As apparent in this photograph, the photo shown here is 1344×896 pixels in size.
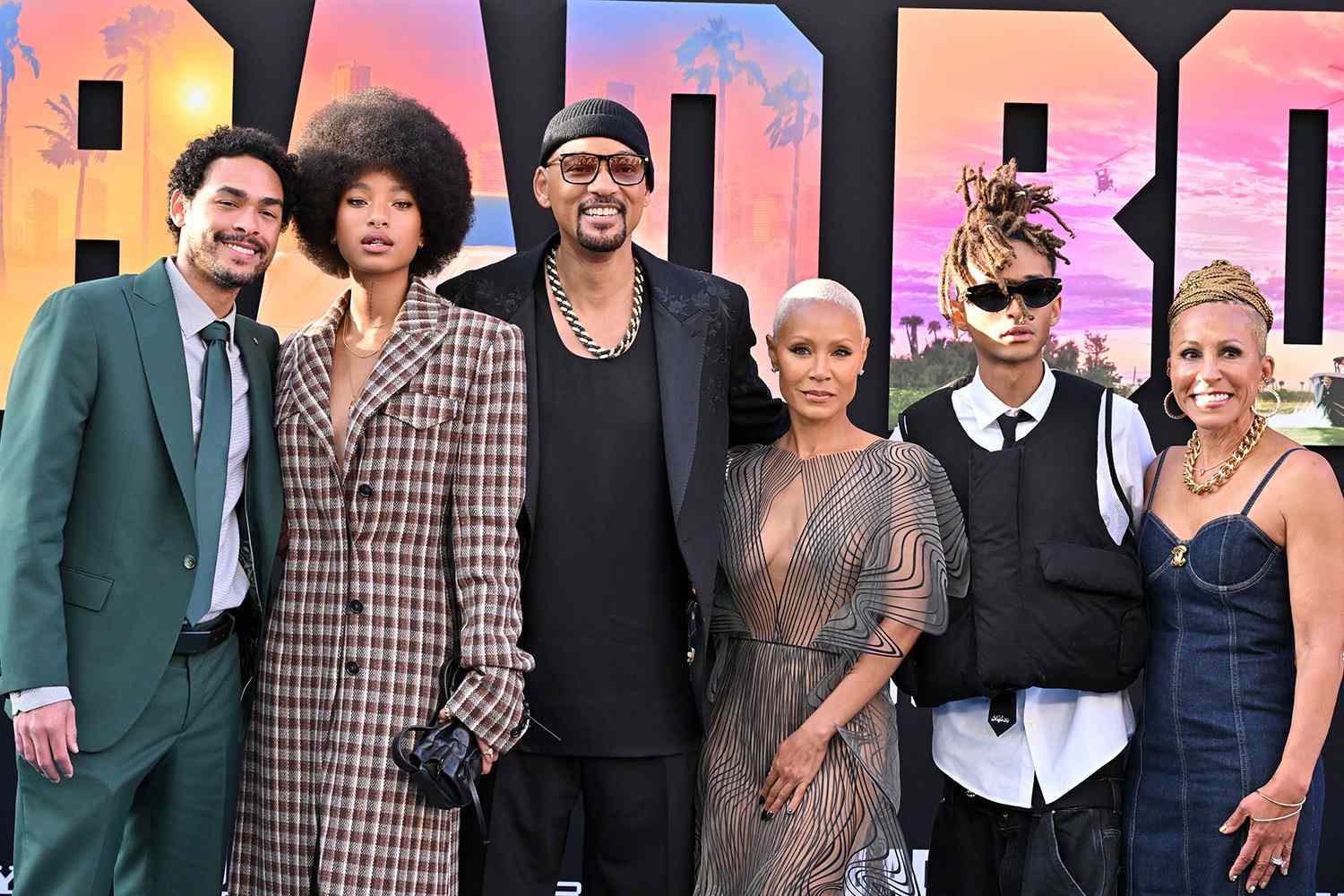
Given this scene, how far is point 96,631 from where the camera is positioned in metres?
2.55

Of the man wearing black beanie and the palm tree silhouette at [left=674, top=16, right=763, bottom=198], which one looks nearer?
the man wearing black beanie

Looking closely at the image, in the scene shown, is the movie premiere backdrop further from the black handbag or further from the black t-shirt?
the black handbag

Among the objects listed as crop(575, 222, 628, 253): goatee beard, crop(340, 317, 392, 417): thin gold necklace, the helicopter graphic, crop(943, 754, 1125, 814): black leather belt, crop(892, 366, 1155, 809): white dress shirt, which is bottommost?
crop(943, 754, 1125, 814): black leather belt

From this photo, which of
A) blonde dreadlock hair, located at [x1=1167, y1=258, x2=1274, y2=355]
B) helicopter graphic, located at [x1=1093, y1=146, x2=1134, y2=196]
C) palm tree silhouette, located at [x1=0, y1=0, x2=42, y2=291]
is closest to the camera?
blonde dreadlock hair, located at [x1=1167, y1=258, x2=1274, y2=355]

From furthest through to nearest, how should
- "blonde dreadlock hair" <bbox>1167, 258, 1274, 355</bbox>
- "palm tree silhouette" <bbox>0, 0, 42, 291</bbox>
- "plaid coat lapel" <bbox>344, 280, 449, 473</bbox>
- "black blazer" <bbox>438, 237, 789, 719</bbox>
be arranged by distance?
"palm tree silhouette" <bbox>0, 0, 42, 291</bbox>
"blonde dreadlock hair" <bbox>1167, 258, 1274, 355</bbox>
"black blazer" <bbox>438, 237, 789, 719</bbox>
"plaid coat lapel" <bbox>344, 280, 449, 473</bbox>

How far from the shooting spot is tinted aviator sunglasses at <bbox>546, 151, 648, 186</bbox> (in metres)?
2.97

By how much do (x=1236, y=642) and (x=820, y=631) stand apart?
96 cm

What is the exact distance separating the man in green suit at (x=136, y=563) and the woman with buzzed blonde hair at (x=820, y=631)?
3.64ft

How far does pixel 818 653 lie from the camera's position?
9.25 ft

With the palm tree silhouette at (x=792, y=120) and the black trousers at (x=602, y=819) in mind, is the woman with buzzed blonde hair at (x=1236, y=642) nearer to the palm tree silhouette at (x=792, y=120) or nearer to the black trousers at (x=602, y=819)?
the black trousers at (x=602, y=819)

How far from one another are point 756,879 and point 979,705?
0.74m

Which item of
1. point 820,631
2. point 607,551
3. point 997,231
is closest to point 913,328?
point 997,231

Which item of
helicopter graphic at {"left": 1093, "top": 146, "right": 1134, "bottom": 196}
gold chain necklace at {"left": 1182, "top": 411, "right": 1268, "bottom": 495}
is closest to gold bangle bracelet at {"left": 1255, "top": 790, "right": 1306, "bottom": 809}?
gold chain necklace at {"left": 1182, "top": 411, "right": 1268, "bottom": 495}

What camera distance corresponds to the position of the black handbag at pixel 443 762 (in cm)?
246
